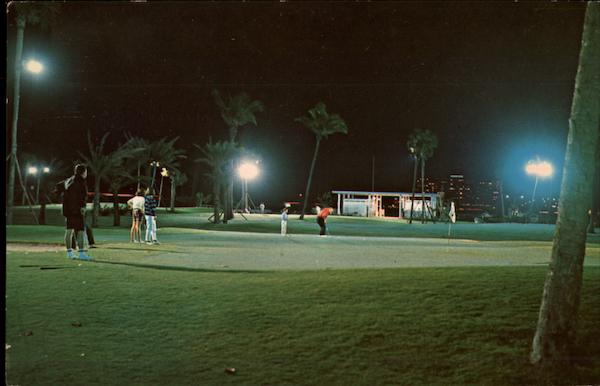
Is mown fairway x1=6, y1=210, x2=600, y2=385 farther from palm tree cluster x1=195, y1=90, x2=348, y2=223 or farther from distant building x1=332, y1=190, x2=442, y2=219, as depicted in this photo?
distant building x1=332, y1=190, x2=442, y2=219

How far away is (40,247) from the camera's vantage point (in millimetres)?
17984

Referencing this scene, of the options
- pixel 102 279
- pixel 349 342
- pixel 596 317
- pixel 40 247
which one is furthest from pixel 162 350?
pixel 40 247

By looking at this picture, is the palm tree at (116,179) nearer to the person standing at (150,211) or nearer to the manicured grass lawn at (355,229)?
the manicured grass lawn at (355,229)

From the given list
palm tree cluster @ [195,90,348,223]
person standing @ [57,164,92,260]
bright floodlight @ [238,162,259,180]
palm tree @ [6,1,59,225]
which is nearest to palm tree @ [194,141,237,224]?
palm tree cluster @ [195,90,348,223]

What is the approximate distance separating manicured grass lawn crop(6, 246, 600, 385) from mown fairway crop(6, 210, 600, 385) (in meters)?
0.02

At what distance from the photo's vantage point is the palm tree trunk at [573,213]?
21.2ft

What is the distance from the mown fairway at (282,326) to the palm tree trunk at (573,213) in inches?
13.5

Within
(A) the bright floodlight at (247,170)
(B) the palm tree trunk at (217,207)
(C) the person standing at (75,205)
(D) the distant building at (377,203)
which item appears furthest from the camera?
(D) the distant building at (377,203)

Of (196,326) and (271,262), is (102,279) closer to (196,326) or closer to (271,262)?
(196,326)

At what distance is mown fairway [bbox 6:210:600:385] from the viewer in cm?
635

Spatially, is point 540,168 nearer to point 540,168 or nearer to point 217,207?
point 540,168

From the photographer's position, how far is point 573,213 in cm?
661

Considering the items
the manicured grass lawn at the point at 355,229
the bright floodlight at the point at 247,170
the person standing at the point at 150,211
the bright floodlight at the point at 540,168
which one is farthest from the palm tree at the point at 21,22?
the bright floodlight at the point at 540,168

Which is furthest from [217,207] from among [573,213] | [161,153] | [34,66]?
[573,213]
